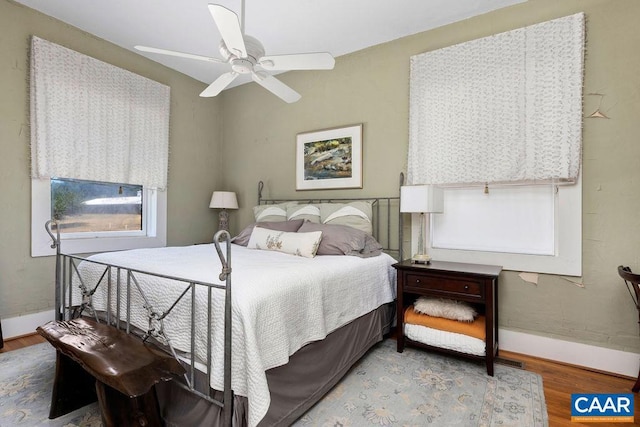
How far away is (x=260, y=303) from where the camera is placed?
4.59ft

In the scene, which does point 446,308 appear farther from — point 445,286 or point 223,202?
point 223,202

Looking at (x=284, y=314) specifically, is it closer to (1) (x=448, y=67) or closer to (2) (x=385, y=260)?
(2) (x=385, y=260)

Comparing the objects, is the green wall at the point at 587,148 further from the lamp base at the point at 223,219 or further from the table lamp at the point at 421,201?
the lamp base at the point at 223,219

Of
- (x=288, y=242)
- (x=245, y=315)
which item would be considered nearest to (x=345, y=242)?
(x=288, y=242)

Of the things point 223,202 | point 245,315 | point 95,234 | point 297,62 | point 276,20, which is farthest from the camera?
point 223,202

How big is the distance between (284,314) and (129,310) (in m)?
0.91

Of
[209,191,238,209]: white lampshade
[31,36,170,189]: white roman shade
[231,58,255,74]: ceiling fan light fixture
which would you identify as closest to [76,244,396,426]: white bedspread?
[231,58,255,74]: ceiling fan light fixture

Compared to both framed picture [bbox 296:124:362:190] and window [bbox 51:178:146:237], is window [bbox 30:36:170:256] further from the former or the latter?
framed picture [bbox 296:124:362:190]

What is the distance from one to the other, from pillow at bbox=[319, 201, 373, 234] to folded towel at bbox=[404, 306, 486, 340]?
2.74 feet

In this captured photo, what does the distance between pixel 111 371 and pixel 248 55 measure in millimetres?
1726

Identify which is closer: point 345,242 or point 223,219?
point 345,242

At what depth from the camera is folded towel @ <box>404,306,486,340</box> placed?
2191mm

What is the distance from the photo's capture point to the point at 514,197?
99.7 inches

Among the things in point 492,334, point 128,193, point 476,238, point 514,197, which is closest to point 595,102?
point 514,197
